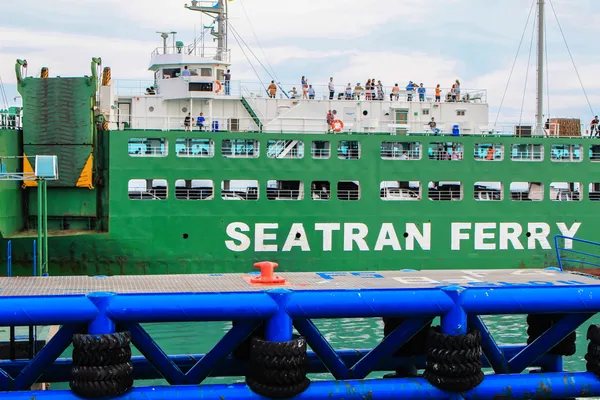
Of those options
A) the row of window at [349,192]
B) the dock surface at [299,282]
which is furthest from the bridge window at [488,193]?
the dock surface at [299,282]

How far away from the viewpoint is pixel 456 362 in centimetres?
711

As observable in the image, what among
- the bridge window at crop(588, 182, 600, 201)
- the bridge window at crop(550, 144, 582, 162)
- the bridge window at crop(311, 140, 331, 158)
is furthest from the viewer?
the bridge window at crop(588, 182, 600, 201)

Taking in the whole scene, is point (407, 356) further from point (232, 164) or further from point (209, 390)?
point (232, 164)

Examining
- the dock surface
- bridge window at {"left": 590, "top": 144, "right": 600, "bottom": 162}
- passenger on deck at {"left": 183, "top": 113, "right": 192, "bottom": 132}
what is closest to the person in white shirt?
passenger on deck at {"left": 183, "top": 113, "right": 192, "bottom": 132}

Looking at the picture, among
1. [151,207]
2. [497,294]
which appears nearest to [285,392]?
[497,294]

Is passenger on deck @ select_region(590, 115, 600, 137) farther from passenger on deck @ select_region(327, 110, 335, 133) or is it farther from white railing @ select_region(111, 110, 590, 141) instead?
passenger on deck @ select_region(327, 110, 335, 133)

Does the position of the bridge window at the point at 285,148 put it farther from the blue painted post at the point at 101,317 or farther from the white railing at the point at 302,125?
the blue painted post at the point at 101,317

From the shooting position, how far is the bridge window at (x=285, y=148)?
75.2 ft

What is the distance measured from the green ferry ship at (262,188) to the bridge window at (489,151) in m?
0.04

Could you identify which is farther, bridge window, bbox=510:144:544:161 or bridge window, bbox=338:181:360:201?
bridge window, bbox=510:144:544:161

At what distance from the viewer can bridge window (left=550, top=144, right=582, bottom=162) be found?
24828 millimetres

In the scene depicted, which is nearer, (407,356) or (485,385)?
(485,385)

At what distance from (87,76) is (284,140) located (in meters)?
5.81

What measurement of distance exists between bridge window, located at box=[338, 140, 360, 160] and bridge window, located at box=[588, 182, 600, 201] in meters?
7.80
